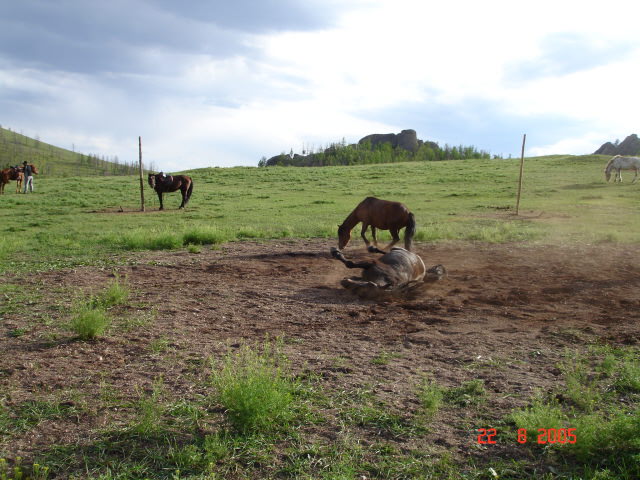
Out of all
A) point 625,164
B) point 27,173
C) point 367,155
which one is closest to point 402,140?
point 367,155

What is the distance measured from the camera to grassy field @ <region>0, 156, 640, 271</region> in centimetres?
1249

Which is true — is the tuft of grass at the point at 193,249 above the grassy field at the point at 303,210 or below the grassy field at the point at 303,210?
below

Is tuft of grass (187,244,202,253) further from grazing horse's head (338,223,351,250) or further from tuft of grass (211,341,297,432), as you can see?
tuft of grass (211,341,297,432)

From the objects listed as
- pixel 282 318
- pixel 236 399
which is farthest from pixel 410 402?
pixel 282 318

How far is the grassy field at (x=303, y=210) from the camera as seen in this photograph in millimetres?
12492

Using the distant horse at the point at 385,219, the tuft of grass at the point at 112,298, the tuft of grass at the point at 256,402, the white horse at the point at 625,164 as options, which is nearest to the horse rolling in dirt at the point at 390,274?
the distant horse at the point at 385,219

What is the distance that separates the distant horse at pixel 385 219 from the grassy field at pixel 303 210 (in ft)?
7.02

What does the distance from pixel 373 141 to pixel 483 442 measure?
119909 mm

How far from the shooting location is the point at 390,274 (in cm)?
767

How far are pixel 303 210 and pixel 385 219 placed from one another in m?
10.7

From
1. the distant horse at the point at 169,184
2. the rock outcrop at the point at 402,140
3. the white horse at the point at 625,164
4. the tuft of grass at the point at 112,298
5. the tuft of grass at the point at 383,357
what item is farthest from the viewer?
the rock outcrop at the point at 402,140

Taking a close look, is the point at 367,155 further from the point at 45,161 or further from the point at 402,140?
the point at 45,161

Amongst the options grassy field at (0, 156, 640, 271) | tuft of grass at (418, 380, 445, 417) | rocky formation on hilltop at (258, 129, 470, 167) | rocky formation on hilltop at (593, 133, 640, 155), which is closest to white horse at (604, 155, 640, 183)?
grassy field at (0, 156, 640, 271)

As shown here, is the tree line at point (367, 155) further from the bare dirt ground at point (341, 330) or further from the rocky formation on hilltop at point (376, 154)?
the bare dirt ground at point (341, 330)
